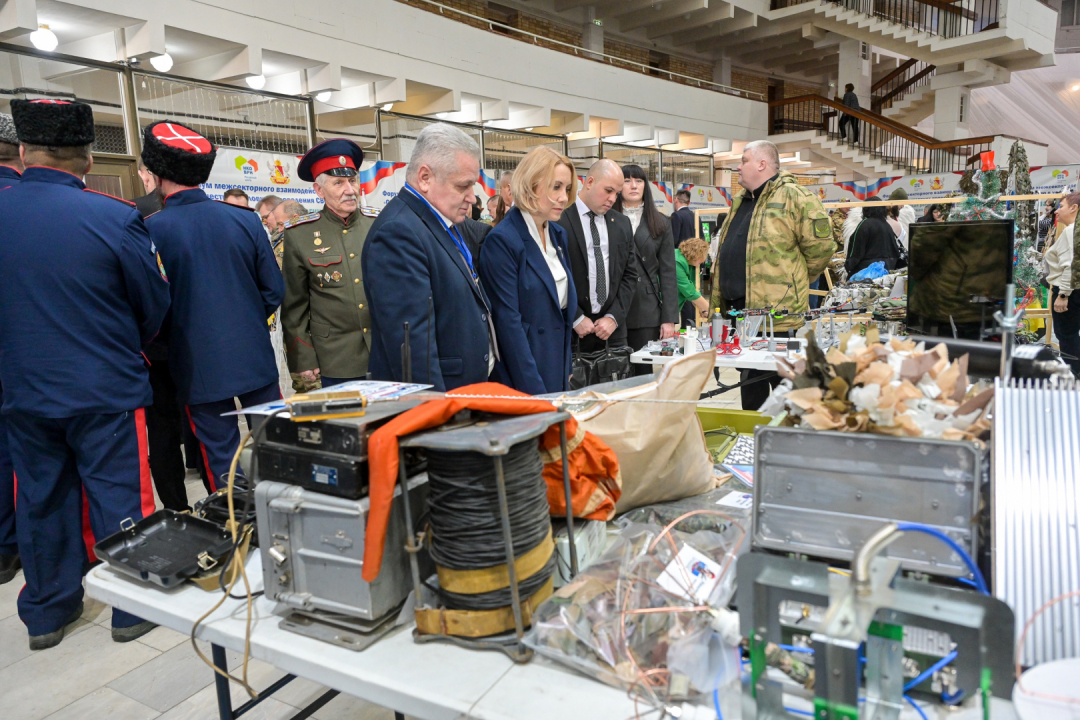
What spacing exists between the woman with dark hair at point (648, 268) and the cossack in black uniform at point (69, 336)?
7.87 feet

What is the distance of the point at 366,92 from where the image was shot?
944 cm

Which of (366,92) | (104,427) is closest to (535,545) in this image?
(104,427)

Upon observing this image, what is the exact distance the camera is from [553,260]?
2.70 metres

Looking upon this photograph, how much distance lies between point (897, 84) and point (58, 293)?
2152 centimetres

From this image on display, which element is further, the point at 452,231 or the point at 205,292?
the point at 205,292

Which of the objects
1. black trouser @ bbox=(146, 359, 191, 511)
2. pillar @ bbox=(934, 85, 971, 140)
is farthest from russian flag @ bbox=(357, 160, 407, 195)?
pillar @ bbox=(934, 85, 971, 140)

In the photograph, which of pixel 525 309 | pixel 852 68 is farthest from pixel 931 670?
pixel 852 68

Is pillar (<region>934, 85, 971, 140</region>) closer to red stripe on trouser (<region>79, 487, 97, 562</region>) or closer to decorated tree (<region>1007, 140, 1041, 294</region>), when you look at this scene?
decorated tree (<region>1007, 140, 1041, 294</region>)

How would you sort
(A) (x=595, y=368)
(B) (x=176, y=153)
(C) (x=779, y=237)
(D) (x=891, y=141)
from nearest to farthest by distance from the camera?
(B) (x=176, y=153), (A) (x=595, y=368), (C) (x=779, y=237), (D) (x=891, y=141)

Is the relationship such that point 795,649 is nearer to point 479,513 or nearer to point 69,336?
point 479,513

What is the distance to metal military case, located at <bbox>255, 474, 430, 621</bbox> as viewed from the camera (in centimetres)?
105

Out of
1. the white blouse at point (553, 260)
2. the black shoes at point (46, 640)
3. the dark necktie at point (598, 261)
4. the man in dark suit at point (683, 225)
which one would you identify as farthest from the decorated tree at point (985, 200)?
the black shoes at point (46, 640)

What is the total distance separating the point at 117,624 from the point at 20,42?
21.0 feet

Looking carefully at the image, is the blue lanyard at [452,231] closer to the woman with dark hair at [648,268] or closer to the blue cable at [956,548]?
the blue cable at [956,548]
